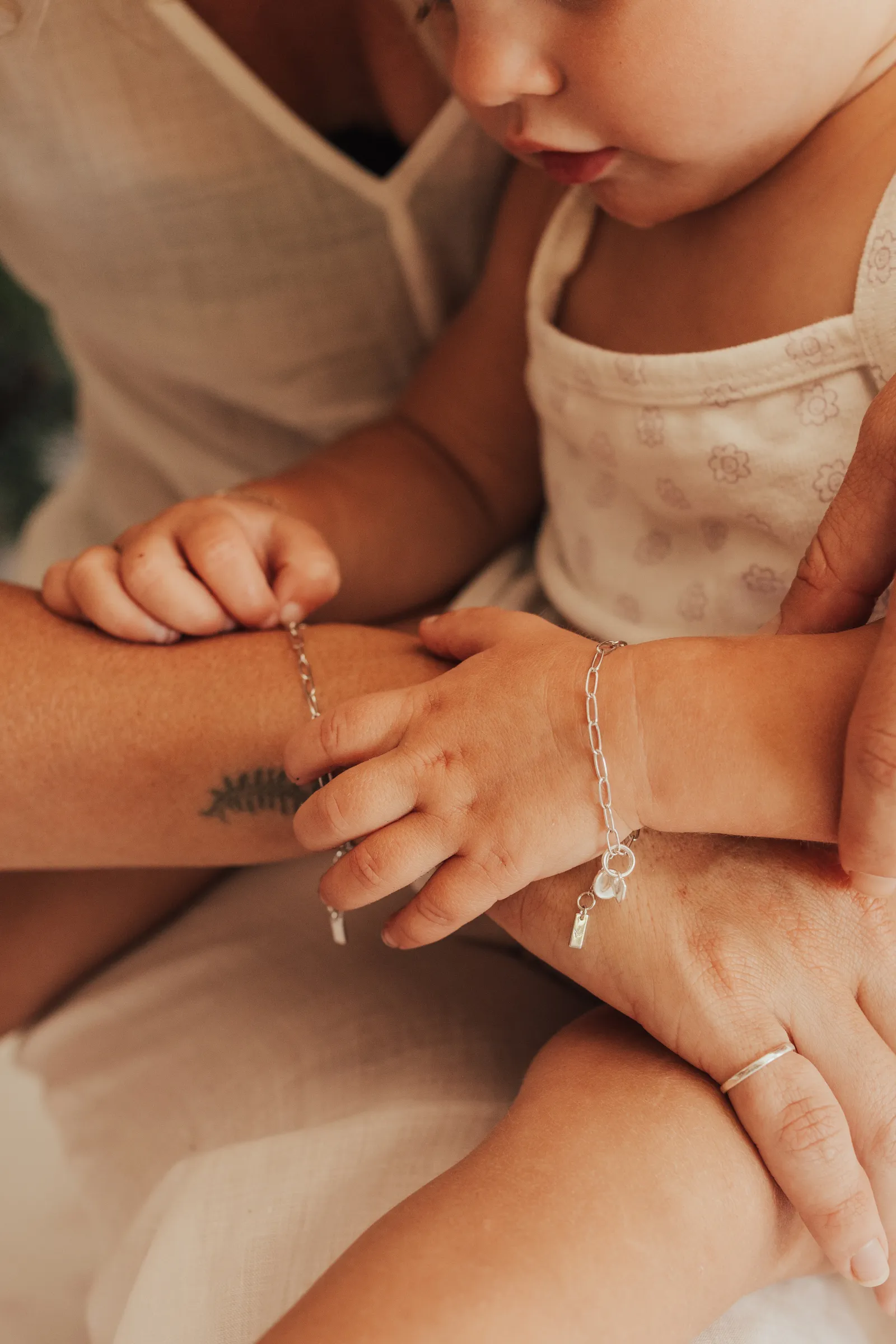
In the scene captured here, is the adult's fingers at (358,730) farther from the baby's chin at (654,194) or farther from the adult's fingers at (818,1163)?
the baby's chin at (654,194)

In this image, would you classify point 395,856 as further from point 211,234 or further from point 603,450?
point 211,234

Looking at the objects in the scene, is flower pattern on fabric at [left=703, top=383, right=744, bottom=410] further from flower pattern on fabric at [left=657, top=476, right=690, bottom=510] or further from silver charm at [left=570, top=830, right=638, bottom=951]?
silver charm at [left=570, top=830, right=638, bottom=951]

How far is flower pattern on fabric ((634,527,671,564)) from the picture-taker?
0.94 meters

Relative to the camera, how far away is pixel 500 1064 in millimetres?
825

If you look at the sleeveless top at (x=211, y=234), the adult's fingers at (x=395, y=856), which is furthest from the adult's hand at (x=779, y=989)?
the sleeveless top at (x=211, y=234)

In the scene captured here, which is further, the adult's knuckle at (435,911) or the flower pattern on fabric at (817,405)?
the flower pattern on fabric at (817,405)

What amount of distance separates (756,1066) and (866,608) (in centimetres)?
27

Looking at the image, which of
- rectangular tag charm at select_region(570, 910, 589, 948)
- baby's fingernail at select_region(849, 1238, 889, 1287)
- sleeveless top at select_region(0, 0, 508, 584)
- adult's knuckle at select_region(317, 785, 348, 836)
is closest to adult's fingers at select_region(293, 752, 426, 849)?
adult's knuckle at select_region(317, 785, 348, 836)

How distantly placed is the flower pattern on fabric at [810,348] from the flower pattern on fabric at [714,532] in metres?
0.14

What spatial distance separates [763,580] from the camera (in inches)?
34.3

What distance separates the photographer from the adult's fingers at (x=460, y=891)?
2.15 feet

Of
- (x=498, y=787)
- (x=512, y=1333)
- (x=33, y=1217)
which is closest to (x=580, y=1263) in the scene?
(x=512, y=1333)

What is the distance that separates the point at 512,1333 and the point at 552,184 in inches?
35.9

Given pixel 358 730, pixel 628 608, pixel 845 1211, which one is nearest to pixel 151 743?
pixel 358 730
